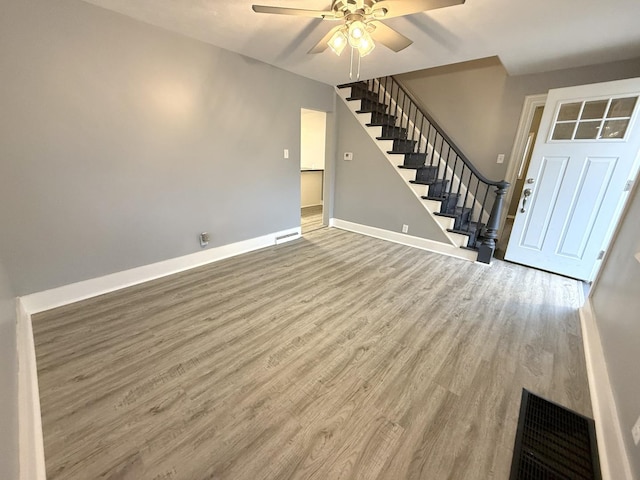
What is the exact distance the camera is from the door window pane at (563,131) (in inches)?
111

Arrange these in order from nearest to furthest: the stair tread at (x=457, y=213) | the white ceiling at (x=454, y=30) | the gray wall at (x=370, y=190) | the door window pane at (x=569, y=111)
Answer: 1. the white ceiling at (x=454, y=30)
2. the door window pane at (x=569, y=111)
3. the stair tread at (x=457, y=213)
4. the gray wall at (x=370, y=190)

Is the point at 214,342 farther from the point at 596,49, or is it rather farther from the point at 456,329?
the point at 596,49

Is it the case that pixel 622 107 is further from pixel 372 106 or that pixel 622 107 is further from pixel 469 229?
pixel 372 106

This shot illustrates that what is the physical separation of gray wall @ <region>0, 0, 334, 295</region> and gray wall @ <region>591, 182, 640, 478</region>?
11.5ft

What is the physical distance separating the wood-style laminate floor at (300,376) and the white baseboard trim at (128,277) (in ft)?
0.38

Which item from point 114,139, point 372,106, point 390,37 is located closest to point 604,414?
point 390,37

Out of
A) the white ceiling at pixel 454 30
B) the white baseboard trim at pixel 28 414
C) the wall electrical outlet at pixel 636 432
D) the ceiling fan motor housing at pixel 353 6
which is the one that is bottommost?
the white baseboard trim at pixel 28 414

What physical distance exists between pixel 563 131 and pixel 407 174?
175 centimetres

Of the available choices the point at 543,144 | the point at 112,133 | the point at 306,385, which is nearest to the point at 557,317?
the point at 543,144

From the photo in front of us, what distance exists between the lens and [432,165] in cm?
438

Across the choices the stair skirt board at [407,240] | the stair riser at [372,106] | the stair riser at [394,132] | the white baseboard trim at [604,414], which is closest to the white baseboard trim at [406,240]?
the stair skirt board at [407,240]

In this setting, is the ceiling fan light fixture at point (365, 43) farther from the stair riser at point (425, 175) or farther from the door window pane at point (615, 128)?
the door window pane at point (615, 128)

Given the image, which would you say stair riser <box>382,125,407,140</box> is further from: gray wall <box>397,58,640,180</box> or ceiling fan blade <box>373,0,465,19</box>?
ceiling fan blade <box>373,0,465,19</box>

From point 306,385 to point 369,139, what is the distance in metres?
3.71
